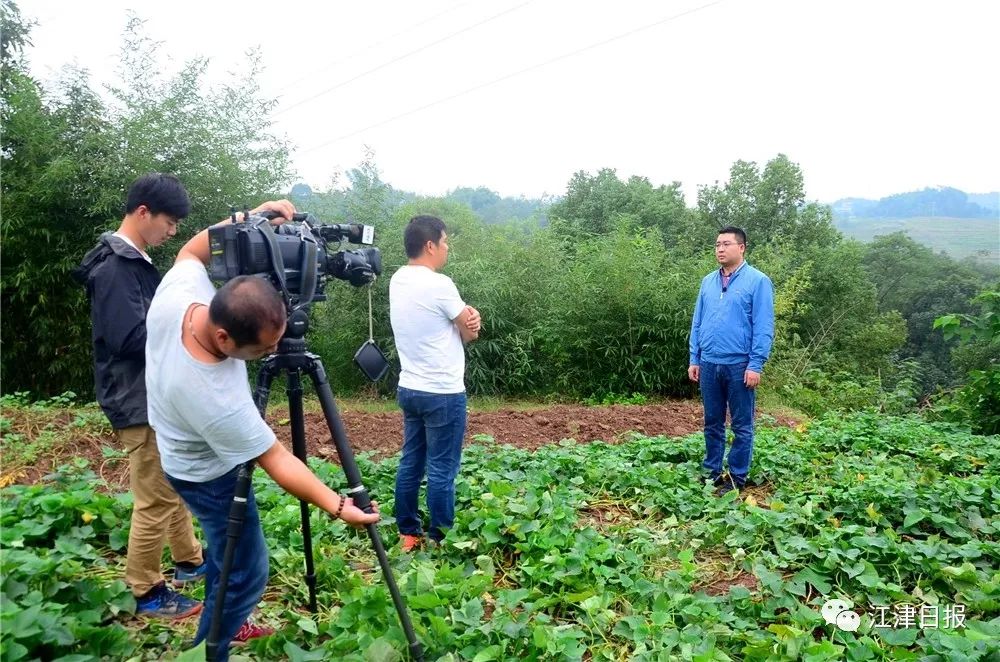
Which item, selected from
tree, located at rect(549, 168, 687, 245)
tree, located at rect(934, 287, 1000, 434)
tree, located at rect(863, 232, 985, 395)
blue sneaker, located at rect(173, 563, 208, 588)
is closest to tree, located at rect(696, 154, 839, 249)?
tree, located at rect(549, 168, 687, 245)

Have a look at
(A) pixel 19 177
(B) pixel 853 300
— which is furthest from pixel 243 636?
(B) pixel 853 300

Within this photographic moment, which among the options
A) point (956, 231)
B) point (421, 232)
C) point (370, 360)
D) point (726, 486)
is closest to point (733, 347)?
point (726, 486)

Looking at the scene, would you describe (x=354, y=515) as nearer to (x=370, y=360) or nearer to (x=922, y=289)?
(x=370, y=360)

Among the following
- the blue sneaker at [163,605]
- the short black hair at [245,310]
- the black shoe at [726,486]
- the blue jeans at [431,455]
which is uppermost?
the short black hair at [245,310]

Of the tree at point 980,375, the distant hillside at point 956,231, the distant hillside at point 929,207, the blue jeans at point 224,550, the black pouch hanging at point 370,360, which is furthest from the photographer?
the distant hillside at point 929,207

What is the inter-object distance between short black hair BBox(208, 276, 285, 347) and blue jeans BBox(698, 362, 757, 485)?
9.89 feet

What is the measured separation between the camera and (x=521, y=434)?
5738 mm

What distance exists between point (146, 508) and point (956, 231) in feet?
246

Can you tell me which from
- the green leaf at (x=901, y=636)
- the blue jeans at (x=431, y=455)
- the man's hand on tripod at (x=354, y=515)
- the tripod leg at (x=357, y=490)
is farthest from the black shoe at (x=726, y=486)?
the man's hand on tripod at (x=354, y=515)

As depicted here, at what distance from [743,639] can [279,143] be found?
7928 millimetres

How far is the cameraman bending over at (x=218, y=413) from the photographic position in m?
1.59

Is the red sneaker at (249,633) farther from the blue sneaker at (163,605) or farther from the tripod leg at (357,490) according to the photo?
the tripod leg at (357,490)

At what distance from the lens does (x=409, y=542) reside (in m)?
2.96

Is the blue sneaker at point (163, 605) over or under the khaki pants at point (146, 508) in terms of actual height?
under
